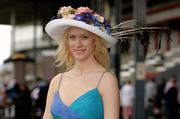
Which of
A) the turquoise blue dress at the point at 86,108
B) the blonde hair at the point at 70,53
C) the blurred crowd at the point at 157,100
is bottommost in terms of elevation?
the blurred crowd at the point at 157,100

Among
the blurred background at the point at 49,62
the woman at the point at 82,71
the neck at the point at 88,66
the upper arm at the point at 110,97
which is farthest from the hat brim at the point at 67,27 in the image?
the blurred background at the point at 49,62

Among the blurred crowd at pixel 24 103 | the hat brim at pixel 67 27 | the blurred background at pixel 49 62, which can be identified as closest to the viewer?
the hat brim at pixel 67 27

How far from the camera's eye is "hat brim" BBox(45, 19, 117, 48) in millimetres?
2975

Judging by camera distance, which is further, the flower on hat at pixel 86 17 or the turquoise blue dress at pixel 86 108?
the flower on hat at pixel 86 17

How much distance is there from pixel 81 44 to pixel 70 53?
0.15 m

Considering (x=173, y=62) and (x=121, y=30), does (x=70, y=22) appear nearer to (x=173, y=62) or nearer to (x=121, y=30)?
(x=121, y=30)

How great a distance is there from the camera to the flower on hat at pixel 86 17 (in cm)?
307

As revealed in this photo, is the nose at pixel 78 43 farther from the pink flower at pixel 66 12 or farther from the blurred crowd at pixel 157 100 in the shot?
the blurred crowd at pixel 157 100

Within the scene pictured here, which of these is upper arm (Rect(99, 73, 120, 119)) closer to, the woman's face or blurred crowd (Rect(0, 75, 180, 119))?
the woman's face

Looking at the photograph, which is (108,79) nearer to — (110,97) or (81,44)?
(110,97)

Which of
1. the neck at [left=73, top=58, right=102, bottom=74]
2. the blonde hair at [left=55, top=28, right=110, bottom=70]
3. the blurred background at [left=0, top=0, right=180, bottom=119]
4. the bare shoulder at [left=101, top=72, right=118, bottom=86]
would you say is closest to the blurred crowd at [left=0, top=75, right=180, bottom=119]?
the blurred background at [left=0, top=0, right=180, bottom=119]

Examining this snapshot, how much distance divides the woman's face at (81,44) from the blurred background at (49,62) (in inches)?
185

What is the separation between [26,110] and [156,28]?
11499mm

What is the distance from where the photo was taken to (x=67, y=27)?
3090mm
